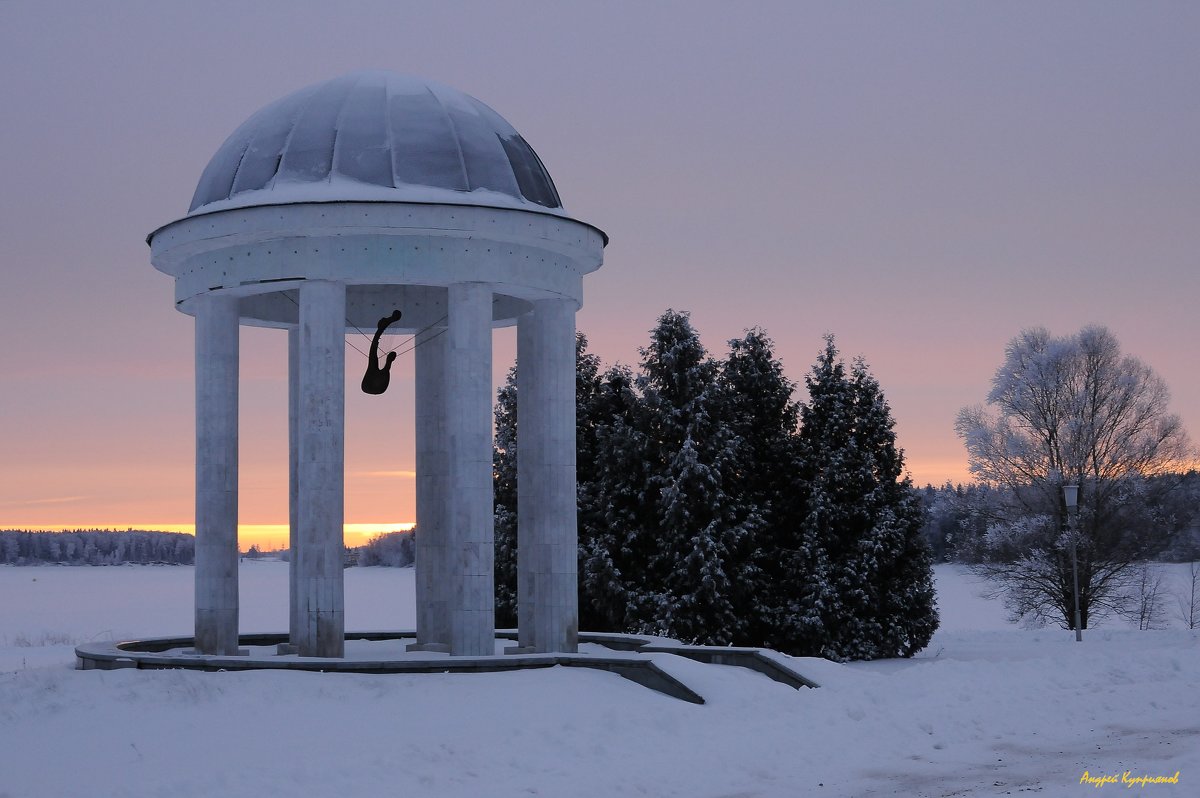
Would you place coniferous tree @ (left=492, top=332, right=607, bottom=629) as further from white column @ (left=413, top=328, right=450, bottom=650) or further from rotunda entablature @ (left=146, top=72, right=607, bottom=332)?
rotunda entablature @ (left=146, top=72, right=607, bottom=332)

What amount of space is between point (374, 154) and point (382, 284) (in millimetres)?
3021

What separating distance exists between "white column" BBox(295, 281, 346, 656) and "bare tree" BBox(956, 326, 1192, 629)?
3355 cm

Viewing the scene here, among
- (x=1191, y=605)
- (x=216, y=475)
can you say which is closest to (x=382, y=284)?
(x=216, y=475)

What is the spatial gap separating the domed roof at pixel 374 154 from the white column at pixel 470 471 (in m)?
2.50

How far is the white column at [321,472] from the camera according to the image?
2975 centimetres

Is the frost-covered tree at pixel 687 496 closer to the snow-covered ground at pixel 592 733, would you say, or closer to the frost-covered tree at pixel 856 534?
the frost-covered tree at pixel 856 534

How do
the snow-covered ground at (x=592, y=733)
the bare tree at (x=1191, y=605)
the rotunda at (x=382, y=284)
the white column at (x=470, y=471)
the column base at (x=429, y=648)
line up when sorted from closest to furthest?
the snow-covered ground at (x=592, y=733) < the rotunda at (x=382, y=284) < the white column at (x=470, y=471) < the column base at (x=429, y=648) < the bare tree at (x=1191, y=605)

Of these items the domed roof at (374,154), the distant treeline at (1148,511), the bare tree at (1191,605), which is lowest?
the bare tree at (1191,605)

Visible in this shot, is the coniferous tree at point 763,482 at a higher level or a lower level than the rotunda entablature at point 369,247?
lower

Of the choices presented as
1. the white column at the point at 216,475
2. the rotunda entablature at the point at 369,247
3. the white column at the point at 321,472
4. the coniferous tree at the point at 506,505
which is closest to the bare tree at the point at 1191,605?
the coniferous tree at the point at 506,505

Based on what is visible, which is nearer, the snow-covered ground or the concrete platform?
the snow-covered ground

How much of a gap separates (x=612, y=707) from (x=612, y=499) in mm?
26624

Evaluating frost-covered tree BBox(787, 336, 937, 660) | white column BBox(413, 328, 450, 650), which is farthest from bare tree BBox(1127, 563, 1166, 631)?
white column BBox(413, 328, 450, 650)

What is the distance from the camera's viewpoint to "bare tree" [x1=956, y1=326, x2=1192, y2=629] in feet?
182
